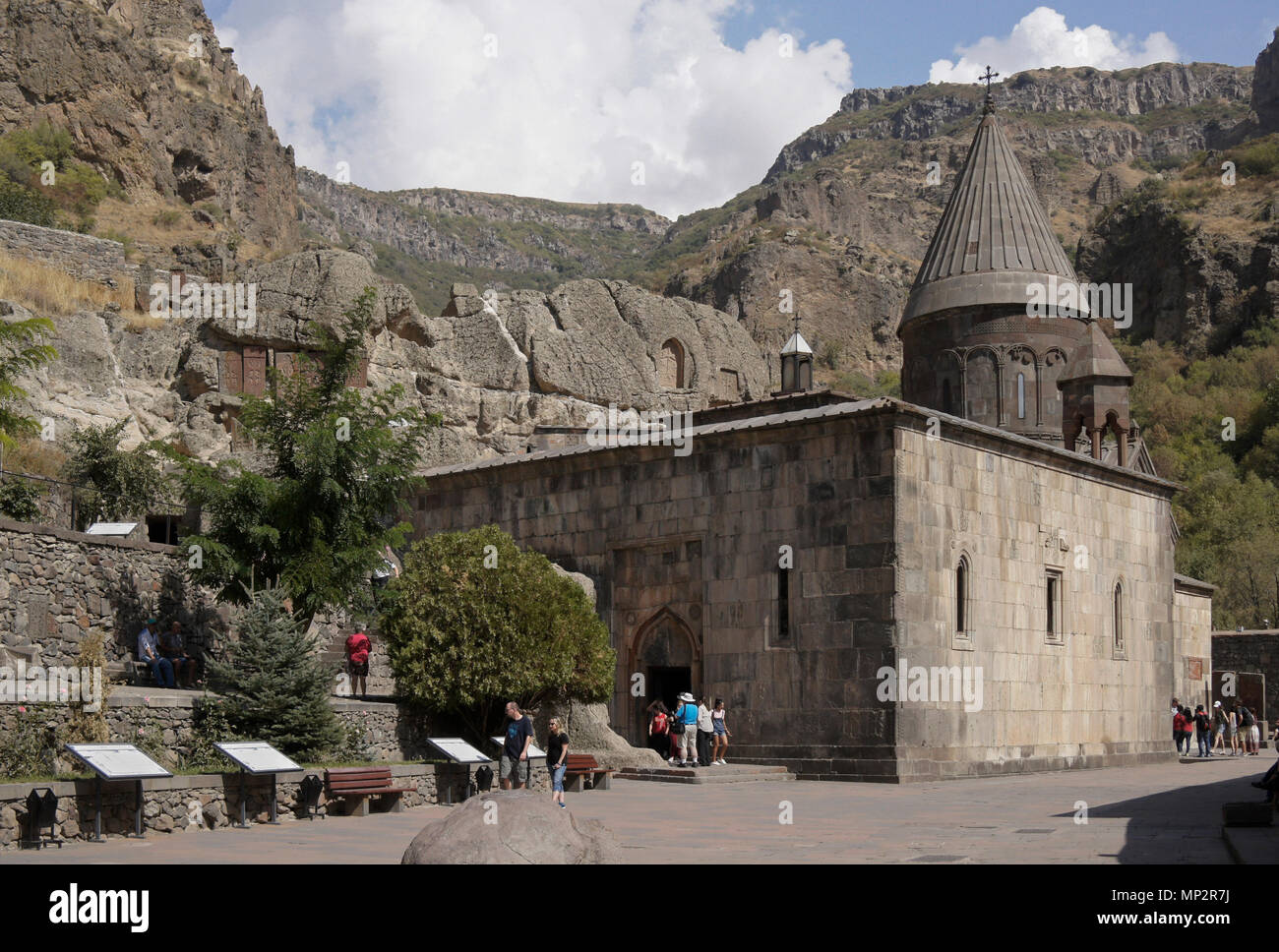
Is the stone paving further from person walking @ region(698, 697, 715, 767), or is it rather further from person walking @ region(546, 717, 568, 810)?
person walking @ region(698, 697, 715, 767)

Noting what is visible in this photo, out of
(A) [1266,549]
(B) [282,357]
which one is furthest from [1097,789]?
(A) [1266,549]

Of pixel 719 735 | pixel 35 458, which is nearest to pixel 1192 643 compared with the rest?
pixel 719 735

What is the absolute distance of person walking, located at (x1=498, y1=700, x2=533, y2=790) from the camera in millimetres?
14805

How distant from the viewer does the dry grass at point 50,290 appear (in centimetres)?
3472

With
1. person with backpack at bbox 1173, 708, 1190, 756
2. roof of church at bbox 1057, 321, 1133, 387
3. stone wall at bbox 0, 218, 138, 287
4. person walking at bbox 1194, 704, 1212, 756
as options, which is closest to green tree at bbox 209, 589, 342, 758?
person with backpack at bbox 1173, 708, 1190, 756

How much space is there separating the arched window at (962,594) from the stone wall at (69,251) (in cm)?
2926

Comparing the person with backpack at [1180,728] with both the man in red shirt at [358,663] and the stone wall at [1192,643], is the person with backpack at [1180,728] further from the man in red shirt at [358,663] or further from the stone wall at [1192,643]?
the man in red shirt at [358,663]

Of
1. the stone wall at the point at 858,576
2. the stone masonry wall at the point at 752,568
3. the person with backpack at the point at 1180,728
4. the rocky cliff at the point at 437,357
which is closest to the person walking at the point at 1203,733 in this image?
the person with backpack at the point at 1180,728

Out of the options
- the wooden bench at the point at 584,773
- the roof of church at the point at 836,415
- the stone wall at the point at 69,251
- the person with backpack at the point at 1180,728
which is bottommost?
the person with backpack at the point at 1180,728

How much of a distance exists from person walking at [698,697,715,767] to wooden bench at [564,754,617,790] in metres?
2.24

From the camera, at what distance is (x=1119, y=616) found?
82.0ft

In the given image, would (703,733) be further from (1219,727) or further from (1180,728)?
(1219,727)

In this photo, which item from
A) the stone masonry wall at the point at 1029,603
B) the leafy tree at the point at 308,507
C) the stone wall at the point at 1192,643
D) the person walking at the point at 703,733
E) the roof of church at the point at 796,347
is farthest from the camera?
the stone wall at the point at 1192,643
